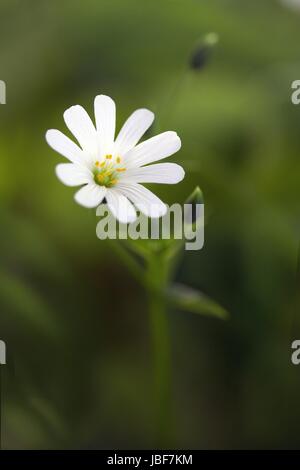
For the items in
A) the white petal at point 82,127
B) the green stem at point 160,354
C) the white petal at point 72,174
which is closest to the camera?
the white petal at point 72,174

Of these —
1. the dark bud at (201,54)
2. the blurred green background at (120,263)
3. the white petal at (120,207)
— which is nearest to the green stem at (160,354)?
the blurred green background at (120,263)

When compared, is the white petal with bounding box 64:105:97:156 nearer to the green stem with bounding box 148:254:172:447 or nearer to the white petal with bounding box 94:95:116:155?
the white petal with bounding box 94:95:116:155

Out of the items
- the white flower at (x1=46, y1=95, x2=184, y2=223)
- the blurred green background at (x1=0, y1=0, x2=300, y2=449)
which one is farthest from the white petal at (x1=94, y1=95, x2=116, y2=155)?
the blurred green background at (x1=0, y1=0, x2=300, y2=449)

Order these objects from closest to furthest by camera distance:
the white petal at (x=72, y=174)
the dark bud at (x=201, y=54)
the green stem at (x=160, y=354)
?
1. the white petal at (x=72, y=174)
2. the green stem at (x=160, y=354)
3. the dark bud at (x=201, y=54)

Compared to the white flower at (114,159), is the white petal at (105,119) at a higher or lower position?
higher

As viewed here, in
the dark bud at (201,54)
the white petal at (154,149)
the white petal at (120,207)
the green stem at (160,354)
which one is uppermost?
the dark bud at (201,54)

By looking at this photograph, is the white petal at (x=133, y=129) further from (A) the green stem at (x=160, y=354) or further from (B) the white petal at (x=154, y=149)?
(A) the green stem at (x=160, y=354)
